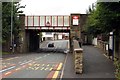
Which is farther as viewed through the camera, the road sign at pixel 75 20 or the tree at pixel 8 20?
the road sign at pixel 75 20

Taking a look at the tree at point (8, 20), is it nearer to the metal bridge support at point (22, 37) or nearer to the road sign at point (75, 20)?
the metal bridge support at point (22, 37)

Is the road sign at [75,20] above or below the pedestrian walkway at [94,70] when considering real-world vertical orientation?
above

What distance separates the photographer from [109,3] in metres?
24.8

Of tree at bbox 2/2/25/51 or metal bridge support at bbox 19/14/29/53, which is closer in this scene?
tree at bbox 2/2/25/51

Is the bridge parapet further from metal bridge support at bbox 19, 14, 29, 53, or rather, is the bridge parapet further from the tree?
the tree

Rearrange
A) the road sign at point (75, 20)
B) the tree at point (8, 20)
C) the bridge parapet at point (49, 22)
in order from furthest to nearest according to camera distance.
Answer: the bridge parapet at point (49, 22)
the road sign at point (75, 20)
the tree at point (8, 20)

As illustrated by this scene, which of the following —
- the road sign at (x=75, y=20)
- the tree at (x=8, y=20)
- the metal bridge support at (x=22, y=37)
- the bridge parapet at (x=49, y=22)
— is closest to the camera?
the tree at (x=8, y=20)

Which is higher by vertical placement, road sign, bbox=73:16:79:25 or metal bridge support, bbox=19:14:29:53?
road sign, bbox=73:16:79:25

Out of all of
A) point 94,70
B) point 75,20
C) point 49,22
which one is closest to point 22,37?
point 49,22

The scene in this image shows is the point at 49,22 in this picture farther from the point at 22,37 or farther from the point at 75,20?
the point at 22,37

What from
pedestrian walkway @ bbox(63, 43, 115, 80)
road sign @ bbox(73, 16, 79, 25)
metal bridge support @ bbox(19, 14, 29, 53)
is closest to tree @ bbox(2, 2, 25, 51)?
metal bridge support @ bbox(19, 14, 29, 53)

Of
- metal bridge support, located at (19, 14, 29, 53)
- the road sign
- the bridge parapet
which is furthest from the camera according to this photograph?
metal bridge support, located at (19, 14, 29, 53)

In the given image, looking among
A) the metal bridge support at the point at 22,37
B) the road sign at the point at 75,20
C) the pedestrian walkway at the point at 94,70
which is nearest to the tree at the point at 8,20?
the metal bridge support at the point at 22,37

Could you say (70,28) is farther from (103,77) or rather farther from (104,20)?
(103,77)
